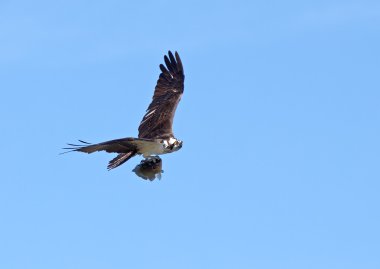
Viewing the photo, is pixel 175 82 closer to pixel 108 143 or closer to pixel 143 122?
pixel 143 122

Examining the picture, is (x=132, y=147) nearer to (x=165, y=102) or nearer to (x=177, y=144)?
(x=177, y=144)

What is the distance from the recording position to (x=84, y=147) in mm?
21047

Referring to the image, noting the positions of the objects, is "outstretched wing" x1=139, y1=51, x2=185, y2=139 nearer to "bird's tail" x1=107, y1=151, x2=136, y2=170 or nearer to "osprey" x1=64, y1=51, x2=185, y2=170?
"osprey" x1=64, y1=51, x2=185, y2=170

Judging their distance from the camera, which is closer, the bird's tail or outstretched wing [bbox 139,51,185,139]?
the bird's tail

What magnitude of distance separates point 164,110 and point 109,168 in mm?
4679

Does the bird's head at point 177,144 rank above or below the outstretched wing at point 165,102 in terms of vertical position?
below

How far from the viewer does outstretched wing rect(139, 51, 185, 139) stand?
26.1m

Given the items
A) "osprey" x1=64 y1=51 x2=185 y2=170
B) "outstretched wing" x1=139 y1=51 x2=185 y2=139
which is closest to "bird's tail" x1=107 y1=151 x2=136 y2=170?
"osprey" x1=64 y1=51 x2=185 y2=170

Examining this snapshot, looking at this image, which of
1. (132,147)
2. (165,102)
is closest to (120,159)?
(132,147)

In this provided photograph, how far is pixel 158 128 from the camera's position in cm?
2614

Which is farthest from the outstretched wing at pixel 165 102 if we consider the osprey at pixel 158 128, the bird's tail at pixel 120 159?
the bird's tail at pixel 120 159

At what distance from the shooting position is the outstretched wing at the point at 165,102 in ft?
85.6

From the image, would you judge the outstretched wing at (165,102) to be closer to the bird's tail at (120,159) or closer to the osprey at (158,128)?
the osprey at (158,128)

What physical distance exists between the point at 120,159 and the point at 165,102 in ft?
15.9
